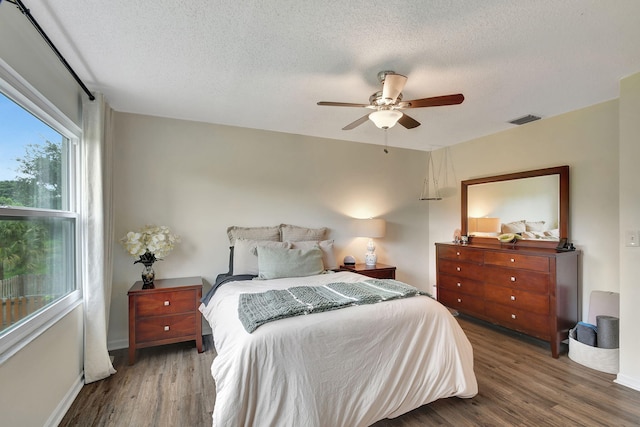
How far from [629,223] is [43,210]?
4.35 m

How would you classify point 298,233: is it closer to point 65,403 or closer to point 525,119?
point 65,403

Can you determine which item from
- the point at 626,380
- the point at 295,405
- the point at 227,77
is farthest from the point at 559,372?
the point at 227,77

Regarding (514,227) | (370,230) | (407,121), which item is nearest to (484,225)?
(514,227)

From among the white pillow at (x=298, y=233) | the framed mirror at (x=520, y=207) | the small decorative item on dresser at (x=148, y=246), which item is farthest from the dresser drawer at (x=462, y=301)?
the small decorative item on dresser at (x=148, y=246)

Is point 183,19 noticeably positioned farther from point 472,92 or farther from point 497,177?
point 497,177

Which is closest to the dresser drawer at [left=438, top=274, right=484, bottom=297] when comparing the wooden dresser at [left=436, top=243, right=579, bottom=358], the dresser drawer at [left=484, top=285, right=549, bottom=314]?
the wooden dresser at [left=436, top=243, right=579, bottom=358]

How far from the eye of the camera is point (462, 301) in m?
3.81

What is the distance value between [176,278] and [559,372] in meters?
3.82

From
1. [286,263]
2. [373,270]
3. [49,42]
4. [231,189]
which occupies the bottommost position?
[373,270]

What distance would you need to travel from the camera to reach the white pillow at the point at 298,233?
363 centimetres

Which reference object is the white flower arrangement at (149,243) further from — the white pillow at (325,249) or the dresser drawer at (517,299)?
the dresser drawer at (517,299)

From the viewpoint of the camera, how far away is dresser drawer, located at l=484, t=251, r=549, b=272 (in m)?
2.94

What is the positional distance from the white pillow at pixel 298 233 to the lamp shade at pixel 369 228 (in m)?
0.53

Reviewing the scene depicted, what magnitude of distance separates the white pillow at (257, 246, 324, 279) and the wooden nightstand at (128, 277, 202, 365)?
2.22ft
